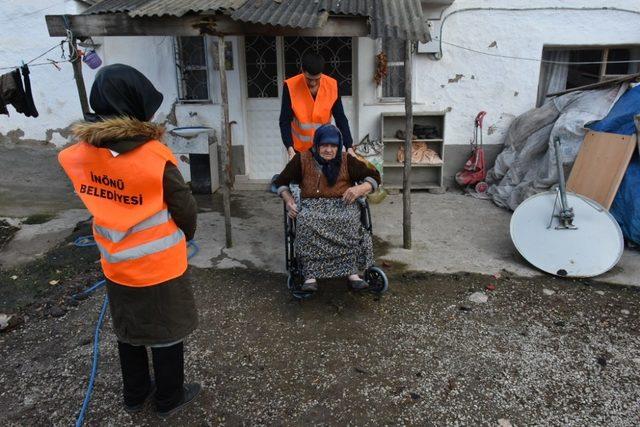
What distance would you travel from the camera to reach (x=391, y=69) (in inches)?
264

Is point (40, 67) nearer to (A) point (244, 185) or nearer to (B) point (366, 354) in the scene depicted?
(A) point (244, 185)

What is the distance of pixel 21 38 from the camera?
6.47 meters

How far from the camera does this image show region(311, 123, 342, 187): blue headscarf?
11.2ft

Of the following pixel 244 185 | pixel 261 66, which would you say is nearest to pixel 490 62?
pixel 261 66

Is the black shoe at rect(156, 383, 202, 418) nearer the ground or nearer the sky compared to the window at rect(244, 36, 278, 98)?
nearer the ground

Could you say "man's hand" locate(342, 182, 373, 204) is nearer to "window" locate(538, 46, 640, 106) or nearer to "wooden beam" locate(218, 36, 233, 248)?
"wooden beam" locate(218, 36, 233, 248)

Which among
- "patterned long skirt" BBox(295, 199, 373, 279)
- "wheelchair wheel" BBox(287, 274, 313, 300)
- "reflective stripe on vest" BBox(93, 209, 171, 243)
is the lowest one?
"wheelchair wheel" BBox(287, 274, 313, 300)

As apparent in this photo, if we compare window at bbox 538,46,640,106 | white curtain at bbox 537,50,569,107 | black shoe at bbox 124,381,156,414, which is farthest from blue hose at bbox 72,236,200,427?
window at bbox 538,46,640,106

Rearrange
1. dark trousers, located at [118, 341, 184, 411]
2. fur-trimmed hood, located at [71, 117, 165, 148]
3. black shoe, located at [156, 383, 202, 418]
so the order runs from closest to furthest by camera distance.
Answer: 1. fur-trimmed hood, located at [71, 117, 165, 148]
2. dark trousers, located at [118, 341, 184, 411]
3. black shoe, located at [156, 383, 202, 418]

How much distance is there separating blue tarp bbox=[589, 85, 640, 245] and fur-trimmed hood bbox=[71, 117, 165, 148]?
4.46 meters

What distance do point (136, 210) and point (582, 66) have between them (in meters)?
6.86

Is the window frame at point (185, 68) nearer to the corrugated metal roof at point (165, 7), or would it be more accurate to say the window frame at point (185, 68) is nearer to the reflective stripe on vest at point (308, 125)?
the corrugated metal roof at point (165, 7)

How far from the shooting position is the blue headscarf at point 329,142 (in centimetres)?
340

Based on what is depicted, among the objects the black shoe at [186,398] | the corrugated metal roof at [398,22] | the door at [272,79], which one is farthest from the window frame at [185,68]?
the black shoe at [186,398]
